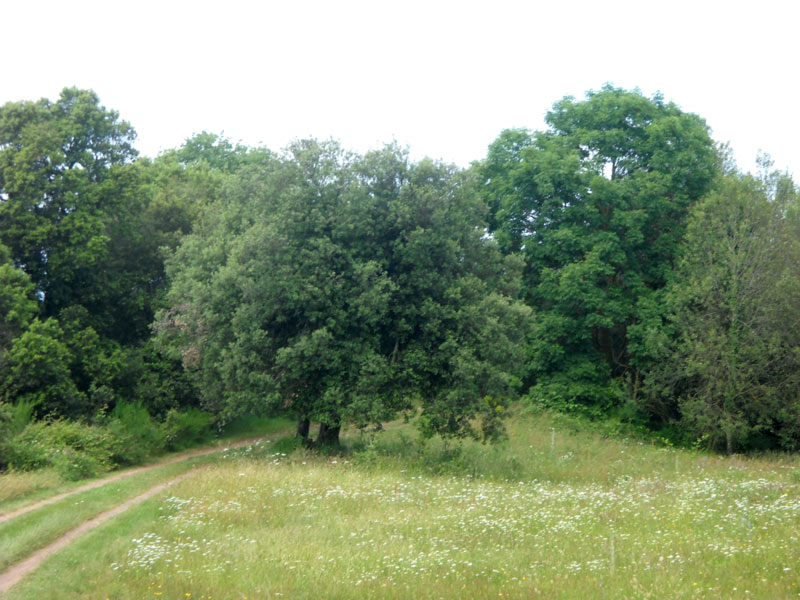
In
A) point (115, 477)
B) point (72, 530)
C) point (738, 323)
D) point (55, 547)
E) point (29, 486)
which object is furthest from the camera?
point (738, 323)

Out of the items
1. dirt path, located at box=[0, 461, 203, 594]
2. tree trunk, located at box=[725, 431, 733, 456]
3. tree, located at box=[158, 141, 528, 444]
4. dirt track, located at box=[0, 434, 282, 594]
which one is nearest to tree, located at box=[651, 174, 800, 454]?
tree trunk, located at box=[725, 431, 733, 456]


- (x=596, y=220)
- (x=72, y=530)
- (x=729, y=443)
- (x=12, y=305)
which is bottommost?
(x=729, y=443)

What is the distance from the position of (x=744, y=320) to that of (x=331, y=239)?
18.0 metres

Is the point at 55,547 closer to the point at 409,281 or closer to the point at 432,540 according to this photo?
the point at 432,540

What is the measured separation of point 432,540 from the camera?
12.5 m

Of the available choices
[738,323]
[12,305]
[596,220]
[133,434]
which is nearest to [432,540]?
[133,434]

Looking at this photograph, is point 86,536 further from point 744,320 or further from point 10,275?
point 744,320

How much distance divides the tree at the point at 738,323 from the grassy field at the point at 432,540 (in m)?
10.3

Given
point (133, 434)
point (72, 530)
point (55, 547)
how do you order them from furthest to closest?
point (133, 434) → point (72, 530) → point (55, 547)

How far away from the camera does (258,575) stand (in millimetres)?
10852

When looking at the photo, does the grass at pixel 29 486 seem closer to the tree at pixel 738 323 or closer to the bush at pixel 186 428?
the bush at pixel 186 428

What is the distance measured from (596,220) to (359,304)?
16610mm

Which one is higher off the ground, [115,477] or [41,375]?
[41,375]

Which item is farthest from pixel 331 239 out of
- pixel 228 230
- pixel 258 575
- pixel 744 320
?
pixel 744 320
